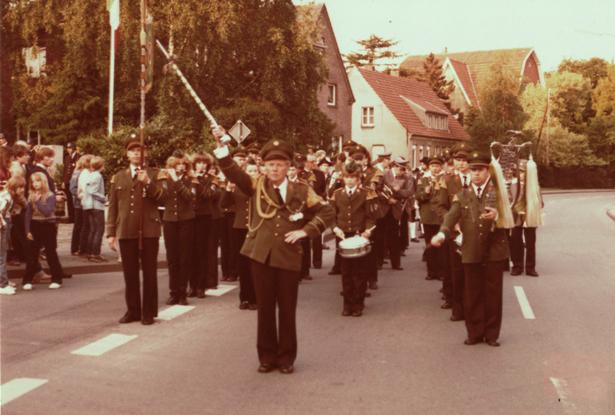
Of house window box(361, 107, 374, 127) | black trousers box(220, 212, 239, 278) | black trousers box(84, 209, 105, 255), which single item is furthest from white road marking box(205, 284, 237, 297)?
house window box(361, 107, 374, 127)

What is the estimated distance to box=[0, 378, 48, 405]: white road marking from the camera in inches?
255

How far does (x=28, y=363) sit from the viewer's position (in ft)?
25.1

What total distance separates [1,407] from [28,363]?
58.1 inches

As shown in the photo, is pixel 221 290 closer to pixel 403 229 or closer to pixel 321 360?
pixel 321 360

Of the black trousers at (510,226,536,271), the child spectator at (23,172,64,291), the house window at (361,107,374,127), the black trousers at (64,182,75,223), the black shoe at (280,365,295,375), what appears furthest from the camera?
the house window at (361,107,374,127)

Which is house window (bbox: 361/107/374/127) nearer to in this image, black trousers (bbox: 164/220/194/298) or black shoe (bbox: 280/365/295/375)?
black trousers (bbox: 164/220/194/298)

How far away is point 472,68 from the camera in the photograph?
102875 millimetres

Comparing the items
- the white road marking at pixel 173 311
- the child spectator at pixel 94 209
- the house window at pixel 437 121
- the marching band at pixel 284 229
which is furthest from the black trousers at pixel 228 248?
the house window at pixel 437 121

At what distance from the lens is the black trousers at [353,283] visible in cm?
1059

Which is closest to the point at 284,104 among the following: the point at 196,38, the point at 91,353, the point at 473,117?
the point at 196,38

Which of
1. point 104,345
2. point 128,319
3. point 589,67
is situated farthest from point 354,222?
point 589,67

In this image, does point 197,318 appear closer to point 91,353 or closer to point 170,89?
point 91,353

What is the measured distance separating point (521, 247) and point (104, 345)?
843 cm

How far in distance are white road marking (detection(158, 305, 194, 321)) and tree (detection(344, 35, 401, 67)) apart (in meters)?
79.9
